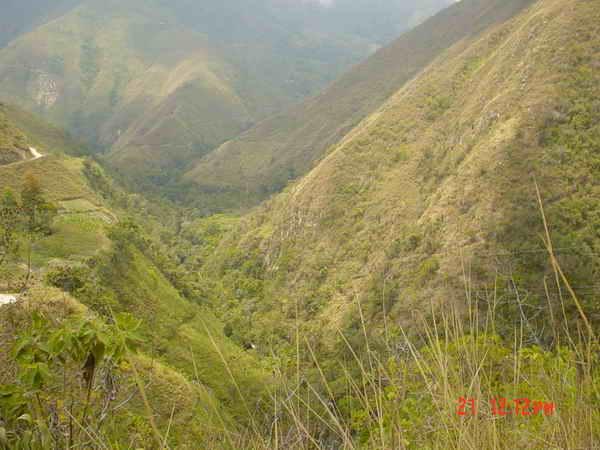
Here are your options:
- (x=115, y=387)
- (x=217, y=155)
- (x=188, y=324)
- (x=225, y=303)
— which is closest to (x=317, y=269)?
(x=225, y=303)

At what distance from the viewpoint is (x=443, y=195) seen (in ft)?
130

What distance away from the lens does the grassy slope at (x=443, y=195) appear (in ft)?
97.6

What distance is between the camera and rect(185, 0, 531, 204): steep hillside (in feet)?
366

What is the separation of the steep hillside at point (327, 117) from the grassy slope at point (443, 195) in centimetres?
4204

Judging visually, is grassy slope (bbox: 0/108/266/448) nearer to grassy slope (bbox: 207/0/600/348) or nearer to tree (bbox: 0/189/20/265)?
grassy slope (bbox: 207/0/600/348)

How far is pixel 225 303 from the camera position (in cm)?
5175

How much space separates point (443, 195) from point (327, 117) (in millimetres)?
92210

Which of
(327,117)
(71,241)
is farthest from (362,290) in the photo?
(327,117)

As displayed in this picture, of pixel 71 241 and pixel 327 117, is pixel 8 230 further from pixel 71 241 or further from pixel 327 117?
pixel 327 117

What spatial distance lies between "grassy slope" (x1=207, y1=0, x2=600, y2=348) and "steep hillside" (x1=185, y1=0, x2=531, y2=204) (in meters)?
42.0

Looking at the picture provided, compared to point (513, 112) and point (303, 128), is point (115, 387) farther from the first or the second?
point (303, 128)
